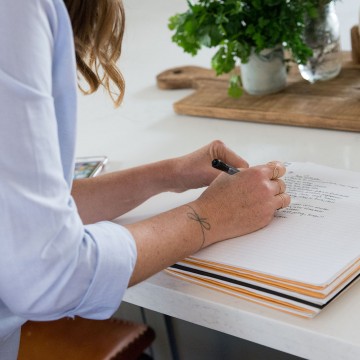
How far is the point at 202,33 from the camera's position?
5.50 ft

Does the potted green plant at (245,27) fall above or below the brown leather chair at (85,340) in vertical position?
above

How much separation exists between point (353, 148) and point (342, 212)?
1.17 ft

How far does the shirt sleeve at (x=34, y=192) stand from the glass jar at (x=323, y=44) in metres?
0.93

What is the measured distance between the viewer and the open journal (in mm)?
954

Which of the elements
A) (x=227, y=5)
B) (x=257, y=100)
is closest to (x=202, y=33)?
(x=227, y=5)

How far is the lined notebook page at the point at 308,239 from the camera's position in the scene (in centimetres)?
98

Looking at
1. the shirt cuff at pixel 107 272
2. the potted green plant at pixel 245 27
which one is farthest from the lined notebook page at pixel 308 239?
the potted green plant at pixel 245 27

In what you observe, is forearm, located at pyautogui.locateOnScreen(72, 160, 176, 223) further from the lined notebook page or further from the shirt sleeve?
the shirt sleeve

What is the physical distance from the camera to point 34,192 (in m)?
0.85

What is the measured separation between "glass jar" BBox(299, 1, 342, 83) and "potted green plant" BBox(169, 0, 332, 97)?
3cm

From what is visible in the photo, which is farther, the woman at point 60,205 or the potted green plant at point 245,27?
the potted green plant at point 245,27

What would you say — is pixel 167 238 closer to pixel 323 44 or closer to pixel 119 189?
pixel 119 189

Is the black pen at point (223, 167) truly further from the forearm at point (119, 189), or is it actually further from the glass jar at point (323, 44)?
the glass jar at point (323, 44)

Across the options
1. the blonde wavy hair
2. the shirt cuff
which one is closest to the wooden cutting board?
the blonde wavy hair
